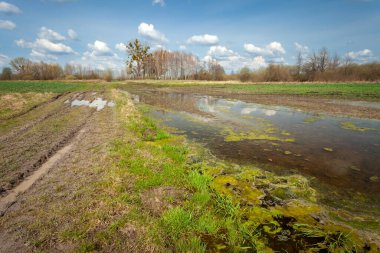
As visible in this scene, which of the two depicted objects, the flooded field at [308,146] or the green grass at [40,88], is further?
the green grass at [40,88]

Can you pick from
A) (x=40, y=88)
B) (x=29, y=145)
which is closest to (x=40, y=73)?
(x=40, y=88)

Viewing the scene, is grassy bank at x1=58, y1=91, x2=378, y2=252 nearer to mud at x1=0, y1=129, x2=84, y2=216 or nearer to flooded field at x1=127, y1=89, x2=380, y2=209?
flooded field at x1=127, y1=89, x2=380, y2=209

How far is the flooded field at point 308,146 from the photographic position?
244 inches

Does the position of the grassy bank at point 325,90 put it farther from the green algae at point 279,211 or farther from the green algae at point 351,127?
the green algae at point 279,211

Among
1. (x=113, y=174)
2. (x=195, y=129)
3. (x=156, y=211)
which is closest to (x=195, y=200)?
(x=156, y=211)

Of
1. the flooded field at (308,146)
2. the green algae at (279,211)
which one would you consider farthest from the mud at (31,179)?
the flooded field at (308,146)

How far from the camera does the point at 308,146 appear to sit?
30.1 ft

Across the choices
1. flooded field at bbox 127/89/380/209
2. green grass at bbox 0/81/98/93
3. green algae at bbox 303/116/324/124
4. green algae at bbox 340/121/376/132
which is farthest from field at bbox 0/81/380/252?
green grass at bbox 0/81/98/93

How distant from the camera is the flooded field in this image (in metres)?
6.20

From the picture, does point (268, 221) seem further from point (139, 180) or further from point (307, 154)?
point (307, 154)

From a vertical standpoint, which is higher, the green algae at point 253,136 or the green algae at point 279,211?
the green algae at point 253,136

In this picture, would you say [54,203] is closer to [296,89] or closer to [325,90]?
[325,90]

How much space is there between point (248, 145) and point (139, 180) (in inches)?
204

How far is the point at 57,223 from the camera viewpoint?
402cm
